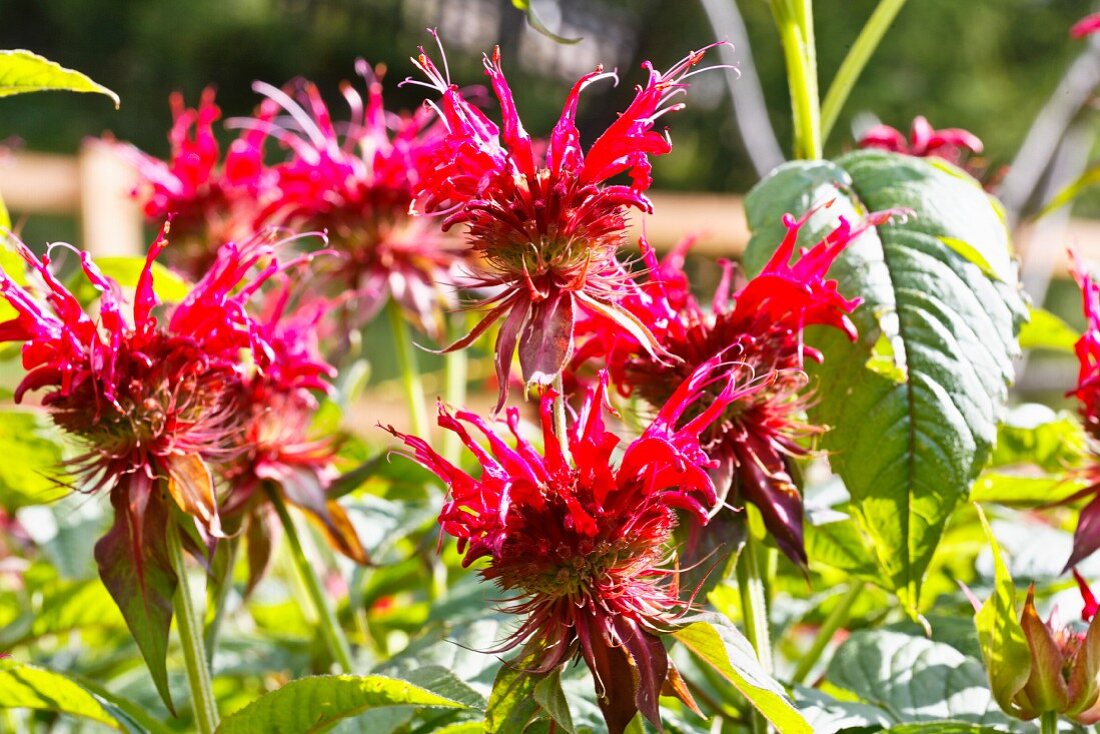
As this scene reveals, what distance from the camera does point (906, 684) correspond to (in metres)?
0.69

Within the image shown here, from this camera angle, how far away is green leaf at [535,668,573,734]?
489mm

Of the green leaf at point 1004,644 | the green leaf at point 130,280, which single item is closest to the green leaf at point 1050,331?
the green leaf at point 1004,644

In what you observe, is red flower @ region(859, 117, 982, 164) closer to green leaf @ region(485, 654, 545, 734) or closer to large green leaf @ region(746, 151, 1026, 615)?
large green leaf @ region(746, 151, 1026, 615)

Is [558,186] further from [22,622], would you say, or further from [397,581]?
[22,622]

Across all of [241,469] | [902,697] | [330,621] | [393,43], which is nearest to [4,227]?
[241,469]

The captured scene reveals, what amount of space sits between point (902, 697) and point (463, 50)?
23.0 feet

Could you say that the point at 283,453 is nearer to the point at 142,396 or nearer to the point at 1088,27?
the point at 142,396

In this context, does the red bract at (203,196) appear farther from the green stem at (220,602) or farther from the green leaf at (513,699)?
the green leaf at (513,699)

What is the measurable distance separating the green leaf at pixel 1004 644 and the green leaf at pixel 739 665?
0.12 m

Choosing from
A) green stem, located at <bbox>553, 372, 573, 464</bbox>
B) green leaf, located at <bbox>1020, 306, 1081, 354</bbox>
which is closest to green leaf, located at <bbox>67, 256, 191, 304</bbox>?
green stem, located at <bbox>553, 372, 573, 464</bbox>

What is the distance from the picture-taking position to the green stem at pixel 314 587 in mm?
762

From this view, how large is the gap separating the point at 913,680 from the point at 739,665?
0.80ft

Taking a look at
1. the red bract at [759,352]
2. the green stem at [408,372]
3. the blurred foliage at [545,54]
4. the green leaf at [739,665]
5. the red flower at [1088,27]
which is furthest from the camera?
the blurred foliage at [545,54]

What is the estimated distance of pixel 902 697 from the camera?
26.7 inches
